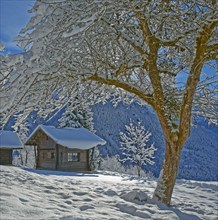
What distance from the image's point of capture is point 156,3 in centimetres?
512

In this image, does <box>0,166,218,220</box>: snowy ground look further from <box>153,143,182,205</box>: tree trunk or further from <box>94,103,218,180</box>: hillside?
<box>94,103,218,180</box>: hillside

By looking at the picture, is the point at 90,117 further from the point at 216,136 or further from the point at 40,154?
the point at 216,136

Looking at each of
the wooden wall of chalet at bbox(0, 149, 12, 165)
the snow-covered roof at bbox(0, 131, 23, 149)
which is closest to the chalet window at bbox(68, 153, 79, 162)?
the snow-covered roof at bbox(0, 131, 23, 149)

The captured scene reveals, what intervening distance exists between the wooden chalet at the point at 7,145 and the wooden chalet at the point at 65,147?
53.7 inches

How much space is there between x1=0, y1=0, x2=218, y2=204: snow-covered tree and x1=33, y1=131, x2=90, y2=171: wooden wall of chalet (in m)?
19.3

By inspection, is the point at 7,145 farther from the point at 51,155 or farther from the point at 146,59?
the point at 146,59

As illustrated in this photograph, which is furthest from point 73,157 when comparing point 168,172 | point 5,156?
point 168,172

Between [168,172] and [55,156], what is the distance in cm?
2167

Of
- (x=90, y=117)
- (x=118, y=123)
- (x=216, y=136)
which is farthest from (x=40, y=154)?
(x=216, y=136)

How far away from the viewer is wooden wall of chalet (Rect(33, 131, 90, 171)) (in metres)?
27.1

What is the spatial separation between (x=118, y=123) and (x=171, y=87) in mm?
73719

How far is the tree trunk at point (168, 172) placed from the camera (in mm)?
6711

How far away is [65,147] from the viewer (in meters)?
27.2

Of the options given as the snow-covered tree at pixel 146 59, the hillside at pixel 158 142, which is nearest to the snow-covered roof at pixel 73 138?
the snow-covered tree at pixel 146 59
